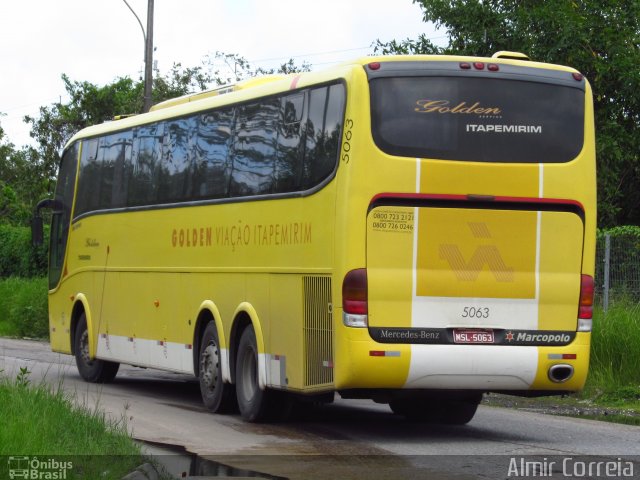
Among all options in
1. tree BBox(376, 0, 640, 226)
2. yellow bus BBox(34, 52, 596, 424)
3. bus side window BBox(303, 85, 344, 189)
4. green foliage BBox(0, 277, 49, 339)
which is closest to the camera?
yellow bus BBox(34, 52, 596, 424)

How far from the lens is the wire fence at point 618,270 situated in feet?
67.7

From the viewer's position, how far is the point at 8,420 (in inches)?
382

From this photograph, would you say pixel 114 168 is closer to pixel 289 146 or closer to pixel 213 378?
pixel 213 378

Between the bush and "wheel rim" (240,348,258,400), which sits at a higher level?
the bush

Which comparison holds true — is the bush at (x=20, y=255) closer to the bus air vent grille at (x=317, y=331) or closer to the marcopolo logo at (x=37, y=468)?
the bus air vent grille at (x=317, y=331)

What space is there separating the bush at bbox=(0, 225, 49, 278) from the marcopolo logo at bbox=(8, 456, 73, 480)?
103 feet

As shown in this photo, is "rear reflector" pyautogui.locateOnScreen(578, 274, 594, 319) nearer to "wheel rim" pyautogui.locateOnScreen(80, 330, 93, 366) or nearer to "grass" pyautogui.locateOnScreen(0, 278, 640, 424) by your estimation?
"grass" pyautogui.locateOnScreen(0, 278, 640, 424)

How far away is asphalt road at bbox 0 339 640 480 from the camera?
424 inches

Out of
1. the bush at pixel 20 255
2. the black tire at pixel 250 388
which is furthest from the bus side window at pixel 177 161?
the bush at pixel 20 255

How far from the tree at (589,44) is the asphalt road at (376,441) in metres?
14.9

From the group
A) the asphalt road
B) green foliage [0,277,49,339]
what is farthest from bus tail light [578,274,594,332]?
green foliage [0,277,49,339]

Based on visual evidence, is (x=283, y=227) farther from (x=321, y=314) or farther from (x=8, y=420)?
(x=8, y=420)

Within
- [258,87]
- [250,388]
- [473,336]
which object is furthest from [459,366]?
[258,87]

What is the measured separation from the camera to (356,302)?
12.3m
